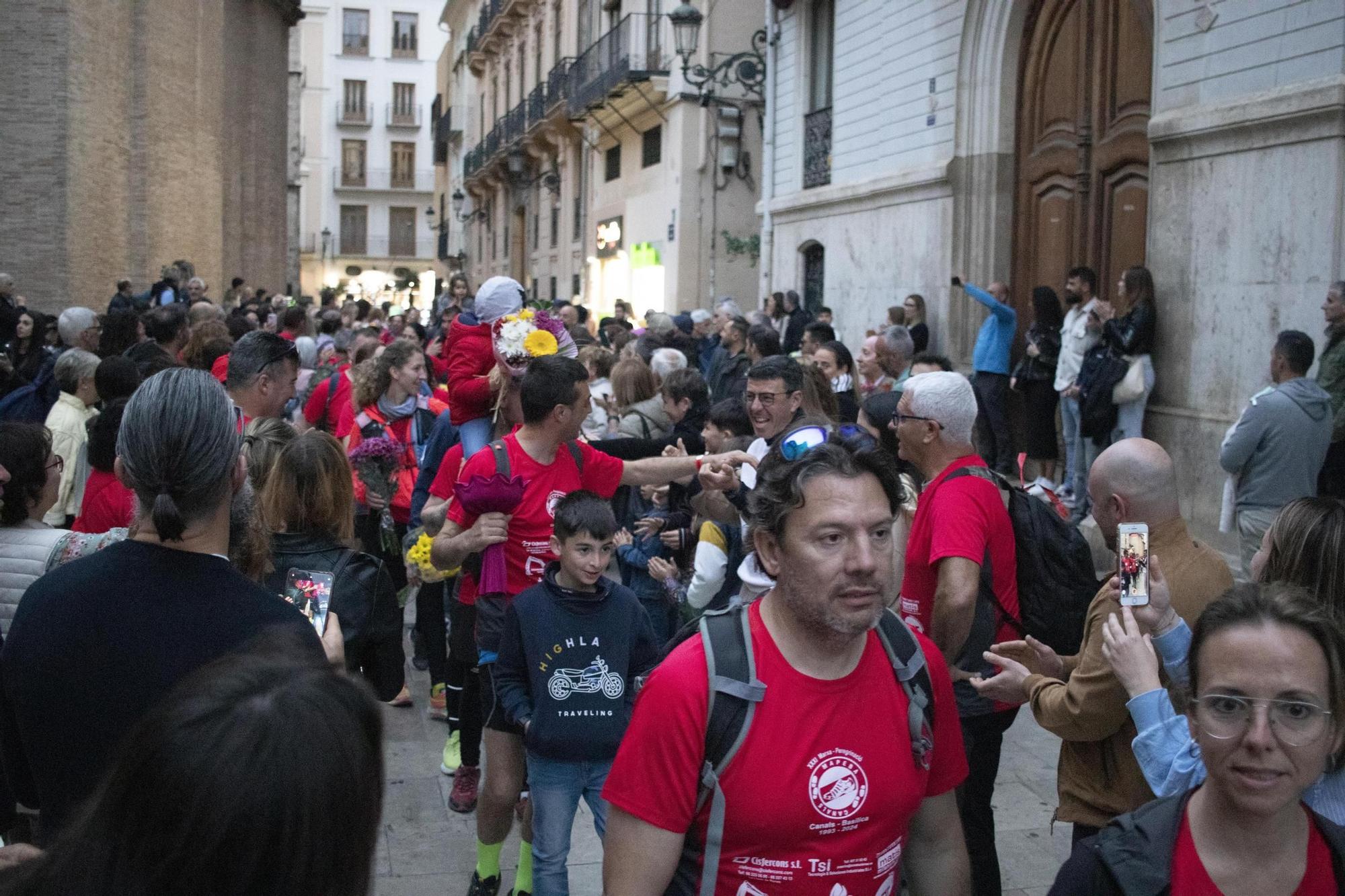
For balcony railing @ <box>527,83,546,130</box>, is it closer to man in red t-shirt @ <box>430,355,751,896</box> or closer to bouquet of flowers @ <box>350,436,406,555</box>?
bouquet of flowers @ <box>350,436,406,555</box>

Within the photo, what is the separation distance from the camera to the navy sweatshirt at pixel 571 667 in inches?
170

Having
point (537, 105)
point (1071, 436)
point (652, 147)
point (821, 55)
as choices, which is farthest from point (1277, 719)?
point (537, 105)

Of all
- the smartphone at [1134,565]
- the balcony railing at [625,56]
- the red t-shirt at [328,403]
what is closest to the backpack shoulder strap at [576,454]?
the smartphone at [1134,565]

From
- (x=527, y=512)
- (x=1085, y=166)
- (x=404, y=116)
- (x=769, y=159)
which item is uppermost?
(x=404, y=116)

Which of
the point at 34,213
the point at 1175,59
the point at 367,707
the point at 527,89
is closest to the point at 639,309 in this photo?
the point at 34,213

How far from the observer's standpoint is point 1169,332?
34.1ft

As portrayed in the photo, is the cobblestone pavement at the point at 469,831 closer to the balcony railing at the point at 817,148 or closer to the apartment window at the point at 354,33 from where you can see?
the balcony railing at the point at 817,148

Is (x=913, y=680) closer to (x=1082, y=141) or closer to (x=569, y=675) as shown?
(x=569, y=675)

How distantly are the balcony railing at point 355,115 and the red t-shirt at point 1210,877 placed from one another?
73.0m

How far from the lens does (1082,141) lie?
12.2 metres

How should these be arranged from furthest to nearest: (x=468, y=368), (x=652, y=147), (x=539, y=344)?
(x=652, y=147) → (x=468, y=368) → (x=539, y=344)

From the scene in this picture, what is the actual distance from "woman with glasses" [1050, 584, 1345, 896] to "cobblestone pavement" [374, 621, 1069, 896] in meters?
2.85

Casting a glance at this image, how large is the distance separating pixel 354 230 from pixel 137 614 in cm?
7304

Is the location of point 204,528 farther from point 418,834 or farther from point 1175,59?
point 1175,59
